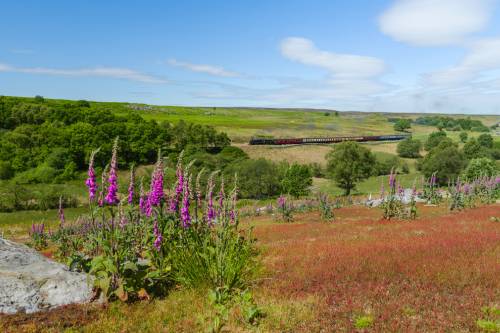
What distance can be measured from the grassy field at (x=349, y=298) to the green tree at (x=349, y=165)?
50.3 meters

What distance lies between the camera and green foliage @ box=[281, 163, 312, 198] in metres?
61.1

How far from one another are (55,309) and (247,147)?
4147 inches

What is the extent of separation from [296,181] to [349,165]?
917 cm

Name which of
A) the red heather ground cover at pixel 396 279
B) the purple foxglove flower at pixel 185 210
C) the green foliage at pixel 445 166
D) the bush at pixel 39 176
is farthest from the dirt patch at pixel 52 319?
the bush at pixel 39 176

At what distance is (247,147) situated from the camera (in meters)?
113

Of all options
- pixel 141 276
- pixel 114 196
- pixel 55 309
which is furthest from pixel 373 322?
pixel 55 309

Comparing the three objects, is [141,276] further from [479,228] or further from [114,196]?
[479,228]

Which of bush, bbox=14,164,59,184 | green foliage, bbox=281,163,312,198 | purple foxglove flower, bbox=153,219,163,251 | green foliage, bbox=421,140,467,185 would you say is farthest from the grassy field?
bush, bbox=14,164,59,184

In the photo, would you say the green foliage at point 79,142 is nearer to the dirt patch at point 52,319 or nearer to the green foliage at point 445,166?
the green foliage at point 445,166

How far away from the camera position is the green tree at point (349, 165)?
63.1 metres

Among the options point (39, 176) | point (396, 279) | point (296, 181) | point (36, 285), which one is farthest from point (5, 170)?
point (396, 279)

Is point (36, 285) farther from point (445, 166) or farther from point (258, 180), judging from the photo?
point (445, 166)

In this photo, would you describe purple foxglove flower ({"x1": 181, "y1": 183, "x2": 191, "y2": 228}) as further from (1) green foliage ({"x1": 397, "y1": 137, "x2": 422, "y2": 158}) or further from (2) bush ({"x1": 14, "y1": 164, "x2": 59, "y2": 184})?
(1) green foliage ({"x1": 397, "y1": 137, "x2": 422, "y2": 158})

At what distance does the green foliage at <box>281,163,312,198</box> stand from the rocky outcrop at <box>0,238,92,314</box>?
172 feet
